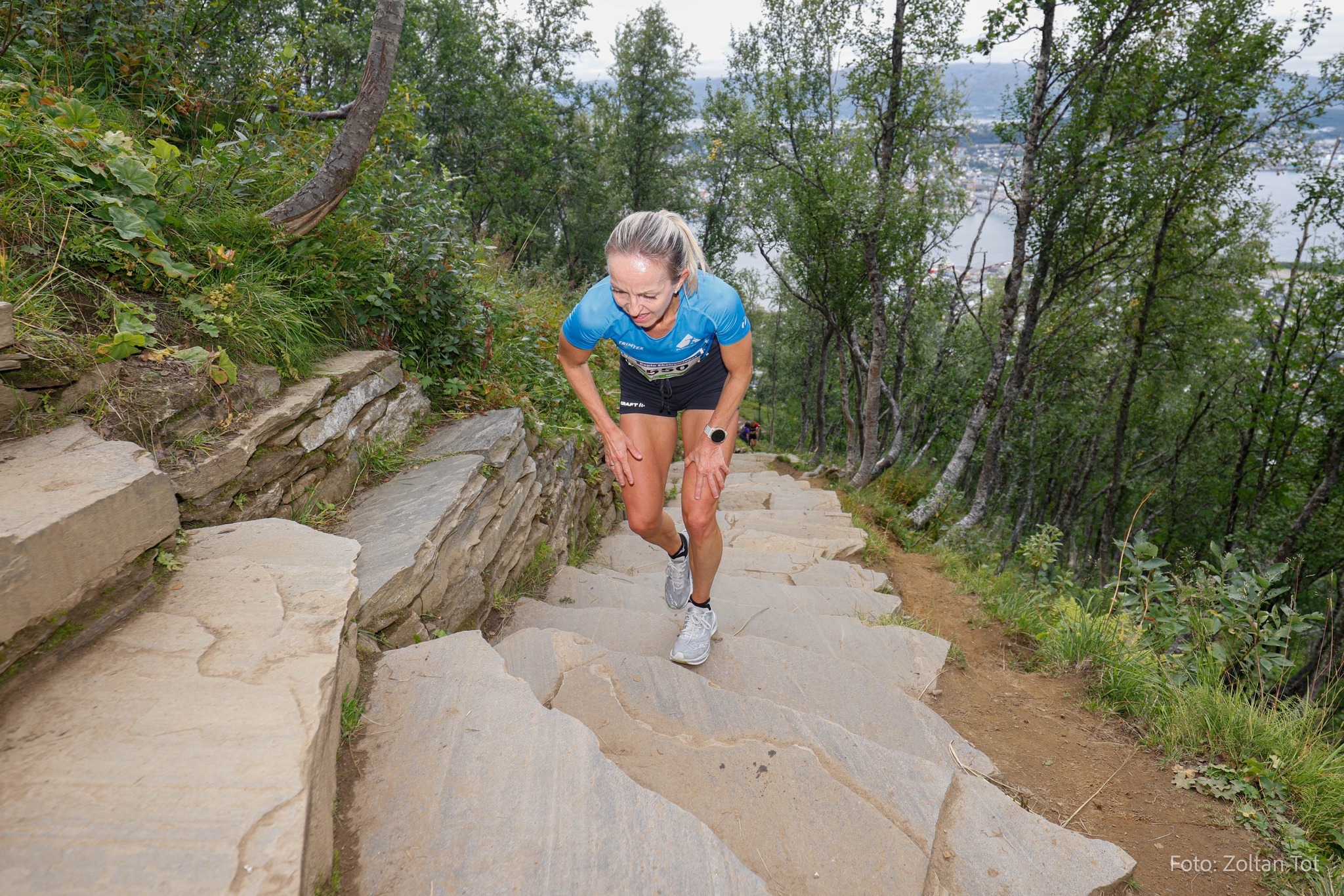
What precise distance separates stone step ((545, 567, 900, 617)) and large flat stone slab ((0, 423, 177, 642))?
259 centimetres

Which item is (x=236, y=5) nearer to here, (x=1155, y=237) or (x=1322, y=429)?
(x=1155, y=237)

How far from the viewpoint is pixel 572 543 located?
545 centimetres

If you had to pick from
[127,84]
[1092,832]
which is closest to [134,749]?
[1092,832]

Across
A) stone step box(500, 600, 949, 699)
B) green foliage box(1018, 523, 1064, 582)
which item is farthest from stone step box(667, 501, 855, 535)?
stone step box(500, 600, 949, 699)

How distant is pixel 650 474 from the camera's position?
3396 mm

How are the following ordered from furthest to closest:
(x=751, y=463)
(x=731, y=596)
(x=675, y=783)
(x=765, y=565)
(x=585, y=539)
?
(x=751, y=463) < (x=585, y=539) < (x=765, y=565) < (x=731, y=596) < (x=675, y=783)

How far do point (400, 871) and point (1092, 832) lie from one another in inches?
96.5

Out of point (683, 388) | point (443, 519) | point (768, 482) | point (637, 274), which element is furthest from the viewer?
point (768, 482)

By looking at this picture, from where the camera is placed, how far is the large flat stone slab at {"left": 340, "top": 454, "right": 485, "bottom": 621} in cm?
273

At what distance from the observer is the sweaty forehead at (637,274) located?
8.83 ft

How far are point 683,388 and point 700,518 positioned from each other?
0.70 m

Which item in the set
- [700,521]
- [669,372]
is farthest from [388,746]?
[669,372]

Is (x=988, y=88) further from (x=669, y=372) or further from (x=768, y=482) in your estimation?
(x=669, y=372)

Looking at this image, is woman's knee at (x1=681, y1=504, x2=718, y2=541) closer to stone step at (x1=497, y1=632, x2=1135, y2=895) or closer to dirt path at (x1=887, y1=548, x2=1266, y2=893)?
stone step at (x1=497, y1=632, x2=1135, y2=895)
